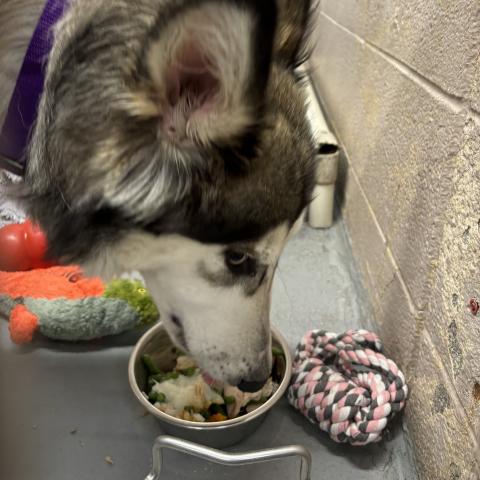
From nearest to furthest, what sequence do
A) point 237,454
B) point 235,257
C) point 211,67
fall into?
point 211,67 → point 235,257 → point 237,454

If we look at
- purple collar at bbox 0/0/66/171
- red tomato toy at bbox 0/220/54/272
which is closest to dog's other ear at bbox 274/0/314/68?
purple collar at bbox 0/0/66/171

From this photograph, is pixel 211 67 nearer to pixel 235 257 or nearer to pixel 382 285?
pixel 235 257

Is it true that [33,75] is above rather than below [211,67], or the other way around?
below

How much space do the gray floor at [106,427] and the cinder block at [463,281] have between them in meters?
0.38

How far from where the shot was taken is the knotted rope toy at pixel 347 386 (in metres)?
1.32

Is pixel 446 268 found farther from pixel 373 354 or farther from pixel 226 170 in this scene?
pixel 226 170

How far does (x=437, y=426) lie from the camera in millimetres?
1203

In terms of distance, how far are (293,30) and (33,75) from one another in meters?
0.54

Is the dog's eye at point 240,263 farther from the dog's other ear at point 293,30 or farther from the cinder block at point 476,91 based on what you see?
the cinder block at point 476,91

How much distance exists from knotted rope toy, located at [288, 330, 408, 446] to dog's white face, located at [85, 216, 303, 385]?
215mm

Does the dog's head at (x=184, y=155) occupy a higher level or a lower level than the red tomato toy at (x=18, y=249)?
higher

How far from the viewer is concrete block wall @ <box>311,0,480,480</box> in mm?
1076

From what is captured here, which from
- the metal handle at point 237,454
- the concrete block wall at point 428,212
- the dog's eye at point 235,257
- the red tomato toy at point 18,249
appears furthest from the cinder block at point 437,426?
the red tomato toy at point 18,249

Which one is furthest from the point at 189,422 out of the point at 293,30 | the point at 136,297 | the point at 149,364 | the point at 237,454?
the point at 293,30
